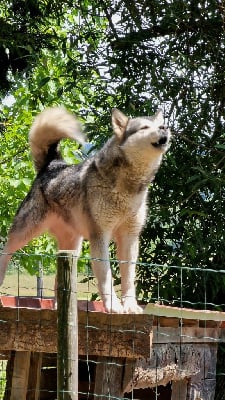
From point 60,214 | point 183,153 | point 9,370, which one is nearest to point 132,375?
point 9,370

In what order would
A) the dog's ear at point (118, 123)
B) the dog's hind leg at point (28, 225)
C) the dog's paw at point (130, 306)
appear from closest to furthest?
the dog's paw at point (130, 306) < the dog's ear at point (118, 123) < the dog's hind leg at point (28, 225)

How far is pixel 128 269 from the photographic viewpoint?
6.15 meters

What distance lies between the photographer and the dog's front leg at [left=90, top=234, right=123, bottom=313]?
5.64 m

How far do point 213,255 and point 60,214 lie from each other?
8.78ft

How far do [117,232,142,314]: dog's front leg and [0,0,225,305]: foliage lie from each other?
2.13 m

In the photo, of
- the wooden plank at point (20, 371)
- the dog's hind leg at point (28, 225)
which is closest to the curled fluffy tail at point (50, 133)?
the dog's hind leg at point (28, 225)

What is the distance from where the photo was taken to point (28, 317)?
5238 millimetres

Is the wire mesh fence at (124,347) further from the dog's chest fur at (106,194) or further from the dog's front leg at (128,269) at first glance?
the dog's chest fur at (106,194)

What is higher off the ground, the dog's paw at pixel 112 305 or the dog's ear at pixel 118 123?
the dog's ear at pixel 118 123

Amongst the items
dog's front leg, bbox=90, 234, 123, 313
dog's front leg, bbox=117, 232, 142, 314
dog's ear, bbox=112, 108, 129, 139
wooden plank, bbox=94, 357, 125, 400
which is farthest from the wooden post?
dog's ear, bbox=112, 108, 129, 139

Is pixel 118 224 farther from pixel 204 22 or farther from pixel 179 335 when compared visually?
pixel 204 22

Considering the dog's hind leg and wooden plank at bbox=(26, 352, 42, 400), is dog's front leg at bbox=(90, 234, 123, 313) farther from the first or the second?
the dog's hind leg

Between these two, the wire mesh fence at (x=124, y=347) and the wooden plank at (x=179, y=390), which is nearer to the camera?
the wire mesh fence at (x=124, y=347)

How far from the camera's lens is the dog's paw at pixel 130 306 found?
5722mm
